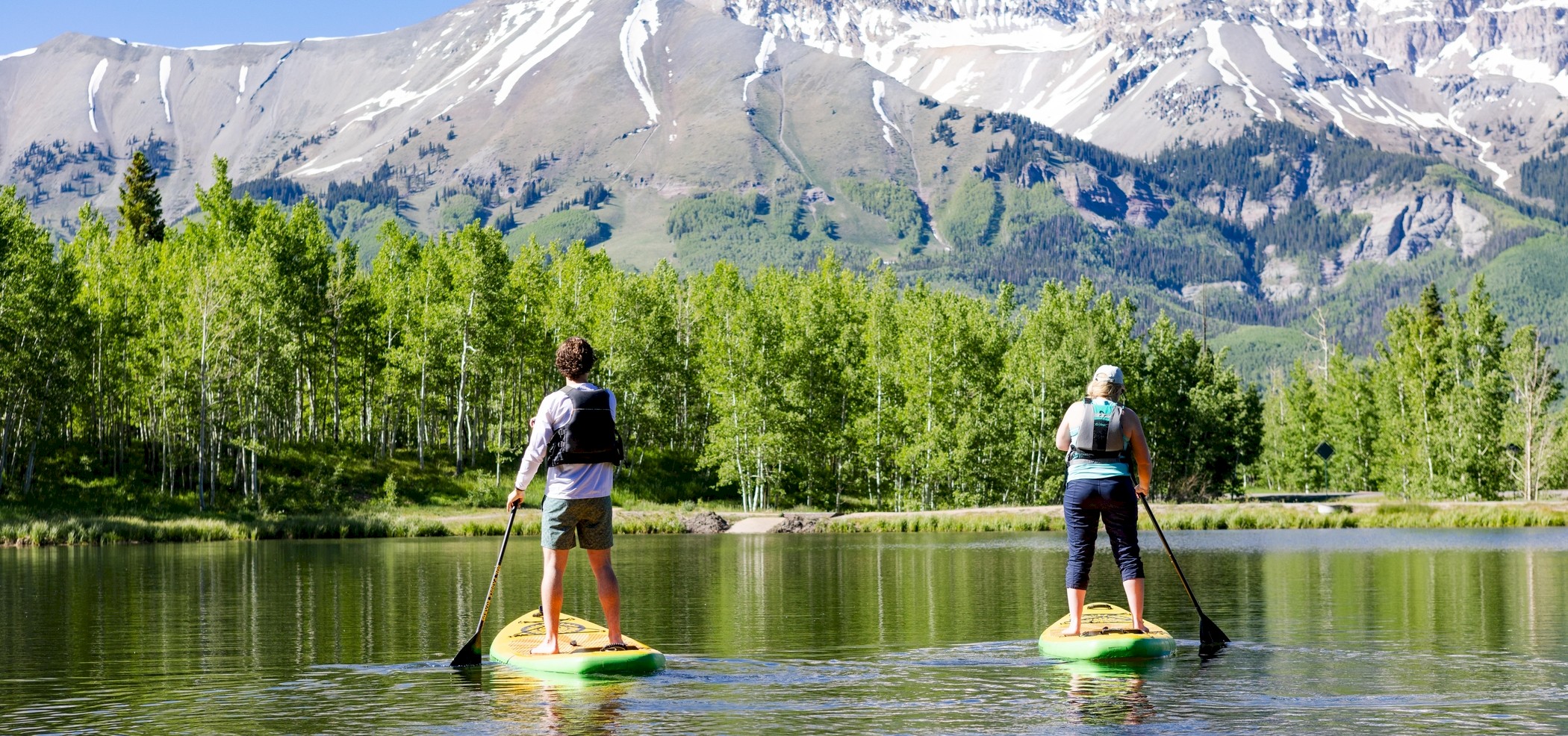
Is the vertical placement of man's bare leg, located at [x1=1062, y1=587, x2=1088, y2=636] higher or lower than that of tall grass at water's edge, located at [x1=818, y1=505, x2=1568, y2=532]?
higher

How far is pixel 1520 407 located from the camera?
93.3m

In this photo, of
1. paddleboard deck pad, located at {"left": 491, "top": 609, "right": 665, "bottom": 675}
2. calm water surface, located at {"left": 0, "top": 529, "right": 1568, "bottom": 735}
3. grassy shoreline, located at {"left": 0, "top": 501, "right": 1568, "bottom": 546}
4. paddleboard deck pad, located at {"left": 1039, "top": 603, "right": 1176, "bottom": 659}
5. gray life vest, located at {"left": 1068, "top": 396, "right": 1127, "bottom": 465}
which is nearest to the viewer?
calm water surface, located at {"left": 0, "top": 529, "right": 1568, "bottom": 735}

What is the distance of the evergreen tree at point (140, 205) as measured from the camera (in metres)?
104

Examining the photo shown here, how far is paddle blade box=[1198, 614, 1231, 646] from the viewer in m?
18.0

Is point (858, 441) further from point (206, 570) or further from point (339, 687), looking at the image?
point (339, 687)

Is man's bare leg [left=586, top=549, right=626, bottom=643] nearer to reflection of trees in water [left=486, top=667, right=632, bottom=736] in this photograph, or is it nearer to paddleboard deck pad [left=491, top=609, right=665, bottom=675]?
paddleboard deck pad [left=491, top=609, right=665, bottom=675]

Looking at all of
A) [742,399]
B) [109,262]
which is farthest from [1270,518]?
[109,262]

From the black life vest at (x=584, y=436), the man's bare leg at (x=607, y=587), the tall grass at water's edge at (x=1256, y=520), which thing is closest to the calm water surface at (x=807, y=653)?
the man's bare leg at (x=607, y=587)

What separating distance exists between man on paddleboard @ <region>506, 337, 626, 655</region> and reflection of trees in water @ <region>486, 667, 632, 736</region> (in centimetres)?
59

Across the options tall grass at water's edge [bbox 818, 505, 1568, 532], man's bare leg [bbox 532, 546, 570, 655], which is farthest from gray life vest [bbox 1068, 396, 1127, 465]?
tall grass at water's edge [bbox 818, 505, 1568, 532]

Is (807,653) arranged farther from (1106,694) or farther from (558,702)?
(1106,694)

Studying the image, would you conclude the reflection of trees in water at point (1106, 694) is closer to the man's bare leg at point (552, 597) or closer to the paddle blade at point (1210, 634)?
the paddle blade at point (1210, 634)

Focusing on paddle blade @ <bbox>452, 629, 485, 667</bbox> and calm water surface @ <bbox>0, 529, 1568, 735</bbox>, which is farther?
paddle blade @ <bbox>452, 629, 485, 667</bbox>

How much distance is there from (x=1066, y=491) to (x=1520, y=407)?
86007 millimetres
